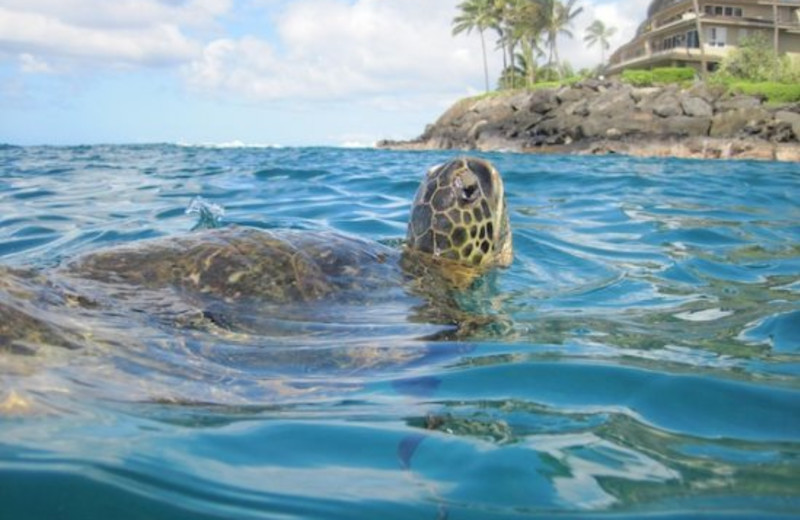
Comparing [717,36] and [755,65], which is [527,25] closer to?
[717,36]

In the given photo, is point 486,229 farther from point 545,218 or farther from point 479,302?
point 545,218

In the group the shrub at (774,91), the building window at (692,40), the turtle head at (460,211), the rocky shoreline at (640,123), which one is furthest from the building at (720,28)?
the turtle head at (460,211)

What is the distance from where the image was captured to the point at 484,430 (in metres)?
2.30

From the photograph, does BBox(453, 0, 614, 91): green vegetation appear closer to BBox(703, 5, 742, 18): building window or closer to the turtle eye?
BBox(703, 5, 742, 18): building window

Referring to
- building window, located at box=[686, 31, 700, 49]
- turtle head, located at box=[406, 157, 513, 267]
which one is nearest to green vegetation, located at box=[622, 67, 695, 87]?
building window, located at box=[686, 31, 700, 49]

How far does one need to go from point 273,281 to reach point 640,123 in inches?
1414

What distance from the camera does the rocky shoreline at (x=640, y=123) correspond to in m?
32.5

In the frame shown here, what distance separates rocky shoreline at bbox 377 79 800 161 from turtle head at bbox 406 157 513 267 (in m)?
29.3

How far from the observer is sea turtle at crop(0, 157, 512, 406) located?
305 cm

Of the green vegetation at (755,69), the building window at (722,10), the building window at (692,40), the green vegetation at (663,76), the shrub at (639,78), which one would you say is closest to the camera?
the green vegetation at (755,69)

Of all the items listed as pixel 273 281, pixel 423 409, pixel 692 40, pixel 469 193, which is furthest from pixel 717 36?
pixel 423 409

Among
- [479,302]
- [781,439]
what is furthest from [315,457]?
[479,302]

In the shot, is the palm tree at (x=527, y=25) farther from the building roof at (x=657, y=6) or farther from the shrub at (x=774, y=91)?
the shrub at (x=774, y=91)

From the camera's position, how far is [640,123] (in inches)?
1446
